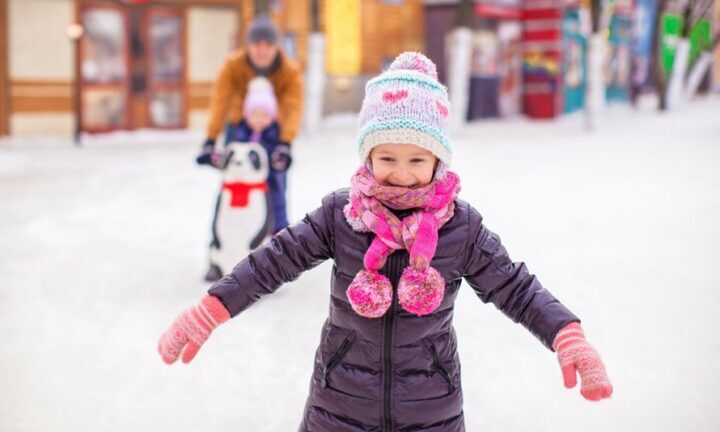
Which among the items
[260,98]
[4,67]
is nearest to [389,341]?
[260,98]

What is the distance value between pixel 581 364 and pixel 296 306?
2.89 meters

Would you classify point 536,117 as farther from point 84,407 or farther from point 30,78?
point 84,407

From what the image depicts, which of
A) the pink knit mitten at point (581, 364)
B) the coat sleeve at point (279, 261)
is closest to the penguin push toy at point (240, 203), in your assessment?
the coat sleeve at point (279, 261)

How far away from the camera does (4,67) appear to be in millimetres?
15016

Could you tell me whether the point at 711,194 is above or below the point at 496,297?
below

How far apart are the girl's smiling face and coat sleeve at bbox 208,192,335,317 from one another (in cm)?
20

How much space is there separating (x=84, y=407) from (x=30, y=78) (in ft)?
45.3

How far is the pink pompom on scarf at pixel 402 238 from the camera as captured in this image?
1.91 metres

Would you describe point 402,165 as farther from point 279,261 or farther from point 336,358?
point 336,358

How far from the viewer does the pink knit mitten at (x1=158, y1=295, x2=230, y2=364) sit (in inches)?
77.8

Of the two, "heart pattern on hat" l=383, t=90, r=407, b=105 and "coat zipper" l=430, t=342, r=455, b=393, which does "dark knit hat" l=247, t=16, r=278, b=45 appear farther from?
"coat zipper" l=430, t=342, r=455, b=393

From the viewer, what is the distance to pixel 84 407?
3156 millimetres

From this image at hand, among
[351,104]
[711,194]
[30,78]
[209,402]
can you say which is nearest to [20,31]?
[30,78]

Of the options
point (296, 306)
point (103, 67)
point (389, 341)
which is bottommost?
point (296, 306)
